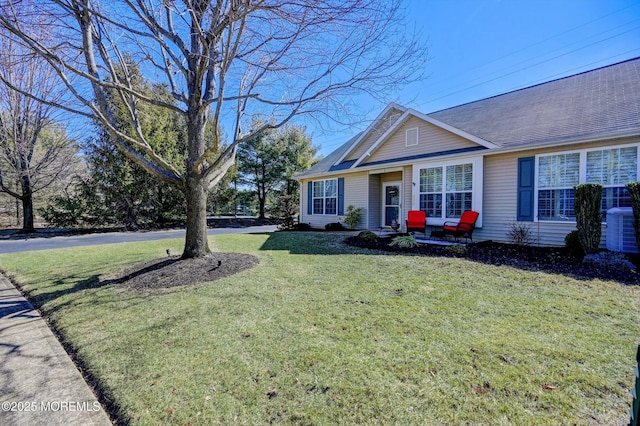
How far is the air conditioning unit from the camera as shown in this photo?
6.50 m

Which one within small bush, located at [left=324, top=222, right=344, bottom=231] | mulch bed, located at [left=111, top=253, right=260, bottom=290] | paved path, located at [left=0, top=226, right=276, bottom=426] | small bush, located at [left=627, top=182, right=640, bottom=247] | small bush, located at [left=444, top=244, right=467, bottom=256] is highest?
small bush, located at [left=627, top=182, right=640, bottom=247]

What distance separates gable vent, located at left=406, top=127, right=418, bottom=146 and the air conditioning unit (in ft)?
19.4

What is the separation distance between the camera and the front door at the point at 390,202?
12453 mm

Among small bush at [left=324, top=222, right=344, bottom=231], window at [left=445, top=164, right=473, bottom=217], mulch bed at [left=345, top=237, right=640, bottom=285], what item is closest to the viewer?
mulch bed at [left=345, top=237, right=640, bottom=285]

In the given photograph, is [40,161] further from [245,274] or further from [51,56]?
[245,274]

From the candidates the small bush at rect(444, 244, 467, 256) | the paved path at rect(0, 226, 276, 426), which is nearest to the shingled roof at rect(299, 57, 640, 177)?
the small bush at rect(444, 244, 467, 256)

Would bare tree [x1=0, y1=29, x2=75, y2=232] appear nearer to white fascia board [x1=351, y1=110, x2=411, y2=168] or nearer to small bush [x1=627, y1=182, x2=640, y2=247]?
white fascia board [x1=351, y1=110, x2=411, y2=168]

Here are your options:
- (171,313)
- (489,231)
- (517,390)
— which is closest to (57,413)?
(171,313)

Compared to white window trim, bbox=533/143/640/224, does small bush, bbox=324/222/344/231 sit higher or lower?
lower

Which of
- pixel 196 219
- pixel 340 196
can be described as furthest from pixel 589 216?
pixel 340 196

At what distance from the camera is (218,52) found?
18.6ft

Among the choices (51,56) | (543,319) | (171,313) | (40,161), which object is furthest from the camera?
(40,161)

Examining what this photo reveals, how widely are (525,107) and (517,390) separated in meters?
11.2

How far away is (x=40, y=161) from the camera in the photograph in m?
15.1
